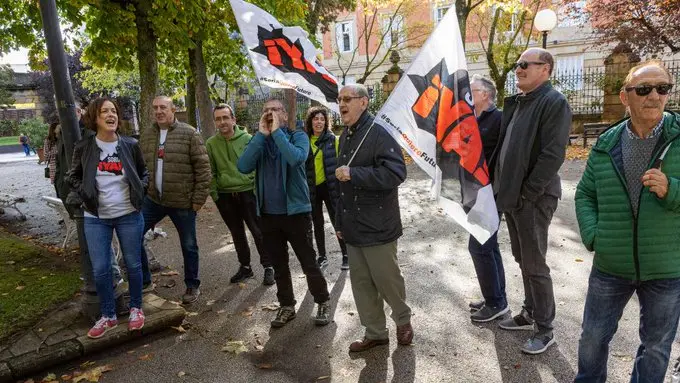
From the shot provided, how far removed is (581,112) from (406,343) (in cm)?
1966

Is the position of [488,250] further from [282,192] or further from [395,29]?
[395,29]

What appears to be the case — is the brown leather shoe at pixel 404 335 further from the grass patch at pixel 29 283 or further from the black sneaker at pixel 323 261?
the grass patch at pixel 29 283

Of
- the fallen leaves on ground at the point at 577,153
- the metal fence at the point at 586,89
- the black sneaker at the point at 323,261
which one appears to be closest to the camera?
the black sneaker at the point at 323,261

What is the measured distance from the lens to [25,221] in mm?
10938

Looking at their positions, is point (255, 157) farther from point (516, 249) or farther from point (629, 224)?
point (629, 224)

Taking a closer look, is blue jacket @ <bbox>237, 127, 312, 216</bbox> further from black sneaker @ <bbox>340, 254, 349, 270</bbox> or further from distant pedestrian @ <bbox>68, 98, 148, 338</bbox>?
black sneaker @ <bbox>340, 254, 349, 270</bbox>

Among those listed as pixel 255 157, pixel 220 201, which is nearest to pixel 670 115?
pixel 255 157

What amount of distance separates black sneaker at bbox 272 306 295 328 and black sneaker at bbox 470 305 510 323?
165 cm

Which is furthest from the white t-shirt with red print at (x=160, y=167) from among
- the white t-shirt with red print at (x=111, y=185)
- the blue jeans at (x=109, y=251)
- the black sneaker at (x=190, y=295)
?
the black sneaker at (x=190, y=295)

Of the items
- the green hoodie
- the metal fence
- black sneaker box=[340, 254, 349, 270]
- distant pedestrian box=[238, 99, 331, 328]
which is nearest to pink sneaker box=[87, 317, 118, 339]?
distant pedestrian box=[238, 99, 331, 328]

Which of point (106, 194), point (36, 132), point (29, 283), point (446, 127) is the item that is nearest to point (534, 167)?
point (446, 127)

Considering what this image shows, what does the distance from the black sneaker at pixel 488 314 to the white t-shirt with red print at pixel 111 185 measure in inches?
124

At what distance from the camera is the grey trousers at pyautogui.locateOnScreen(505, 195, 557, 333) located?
3711 millimetres

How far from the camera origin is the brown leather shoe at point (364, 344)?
402cm
